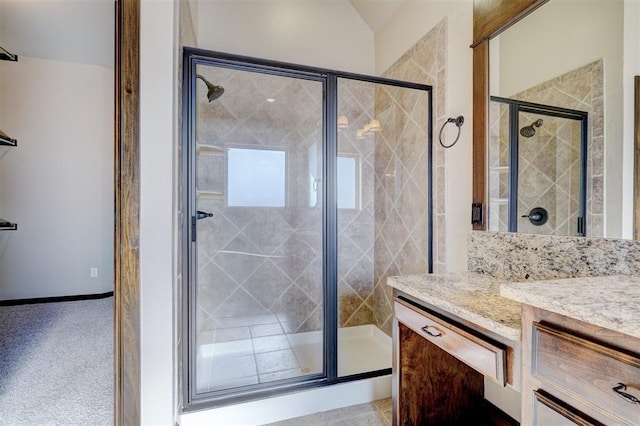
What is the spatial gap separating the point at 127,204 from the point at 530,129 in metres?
1.82

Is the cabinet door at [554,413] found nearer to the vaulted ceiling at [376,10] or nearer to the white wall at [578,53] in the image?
the white wall at [578,53]

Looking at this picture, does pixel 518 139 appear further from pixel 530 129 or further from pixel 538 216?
pixel 538 216

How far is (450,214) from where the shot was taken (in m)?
1.83

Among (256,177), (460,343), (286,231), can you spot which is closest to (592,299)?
(460,343)

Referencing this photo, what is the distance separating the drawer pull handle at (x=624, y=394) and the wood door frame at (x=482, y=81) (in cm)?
106

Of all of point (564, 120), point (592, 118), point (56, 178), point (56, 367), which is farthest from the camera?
point (56, 178)

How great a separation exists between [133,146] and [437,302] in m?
1.38

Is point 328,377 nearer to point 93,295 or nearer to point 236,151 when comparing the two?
point 236,151

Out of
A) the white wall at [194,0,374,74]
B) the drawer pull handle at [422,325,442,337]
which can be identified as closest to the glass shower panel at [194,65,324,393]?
the white wall at [194,0,374,74]

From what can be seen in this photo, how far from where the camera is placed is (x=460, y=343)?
1062 millimetres

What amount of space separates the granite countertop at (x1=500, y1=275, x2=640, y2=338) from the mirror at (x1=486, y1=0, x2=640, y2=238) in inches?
13.9

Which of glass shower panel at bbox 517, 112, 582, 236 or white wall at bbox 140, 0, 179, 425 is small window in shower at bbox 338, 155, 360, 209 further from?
white wall at bbox 140, 0, 179, 425

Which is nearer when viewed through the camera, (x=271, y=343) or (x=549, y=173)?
(x=549, y=173)

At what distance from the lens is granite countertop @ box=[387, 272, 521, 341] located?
0.93 metres
